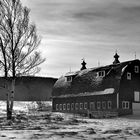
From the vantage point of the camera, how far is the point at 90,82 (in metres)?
46.9

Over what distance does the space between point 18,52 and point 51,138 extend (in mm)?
17390

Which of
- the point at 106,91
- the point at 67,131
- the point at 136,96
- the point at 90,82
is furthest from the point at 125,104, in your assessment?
the point at 67,131

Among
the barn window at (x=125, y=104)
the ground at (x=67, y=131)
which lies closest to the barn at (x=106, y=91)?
the barn window at (x=125, y=104)

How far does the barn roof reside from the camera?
4231 cm

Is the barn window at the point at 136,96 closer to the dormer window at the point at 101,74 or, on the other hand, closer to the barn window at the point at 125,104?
the barn window at the point at 125,104

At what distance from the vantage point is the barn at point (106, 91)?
41.3 meters

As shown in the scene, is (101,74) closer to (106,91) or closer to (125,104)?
(106,91)

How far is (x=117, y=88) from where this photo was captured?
4066 cm

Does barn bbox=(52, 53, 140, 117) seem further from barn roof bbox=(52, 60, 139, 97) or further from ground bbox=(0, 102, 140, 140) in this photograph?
ground bbox=(0, 102, 140, 140)

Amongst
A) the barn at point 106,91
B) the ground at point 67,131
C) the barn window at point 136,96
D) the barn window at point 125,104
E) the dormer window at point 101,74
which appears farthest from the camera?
the dormer window at point 101,74

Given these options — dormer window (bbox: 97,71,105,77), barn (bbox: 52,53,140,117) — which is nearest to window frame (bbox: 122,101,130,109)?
barn (bbox: 52,53,140,117)

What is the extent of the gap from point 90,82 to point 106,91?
504cm

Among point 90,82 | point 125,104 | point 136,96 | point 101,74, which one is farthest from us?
point 90,82

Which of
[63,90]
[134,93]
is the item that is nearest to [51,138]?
[134,93]
